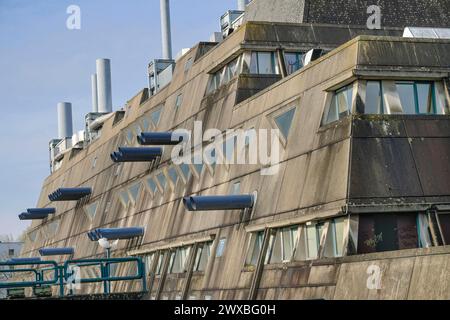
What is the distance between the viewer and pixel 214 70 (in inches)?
1565

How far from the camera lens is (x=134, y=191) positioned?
4906cm

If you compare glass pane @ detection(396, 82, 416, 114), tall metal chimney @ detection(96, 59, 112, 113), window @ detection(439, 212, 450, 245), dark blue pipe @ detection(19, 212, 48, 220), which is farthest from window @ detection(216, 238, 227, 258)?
tall metal chimney @ detection(96, 59, 112, 113)

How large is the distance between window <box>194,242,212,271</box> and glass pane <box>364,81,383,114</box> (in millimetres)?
10901

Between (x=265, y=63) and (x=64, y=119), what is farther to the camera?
(x=64, y=119)

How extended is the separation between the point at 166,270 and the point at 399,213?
16960 mm

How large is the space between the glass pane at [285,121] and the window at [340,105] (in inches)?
103

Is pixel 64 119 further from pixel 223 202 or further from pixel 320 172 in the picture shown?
pixel 320 172

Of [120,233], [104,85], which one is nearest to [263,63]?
[120,233]

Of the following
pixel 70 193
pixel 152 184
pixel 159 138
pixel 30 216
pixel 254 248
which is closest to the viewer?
pixel 254 248

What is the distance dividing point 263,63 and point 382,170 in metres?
13.0
